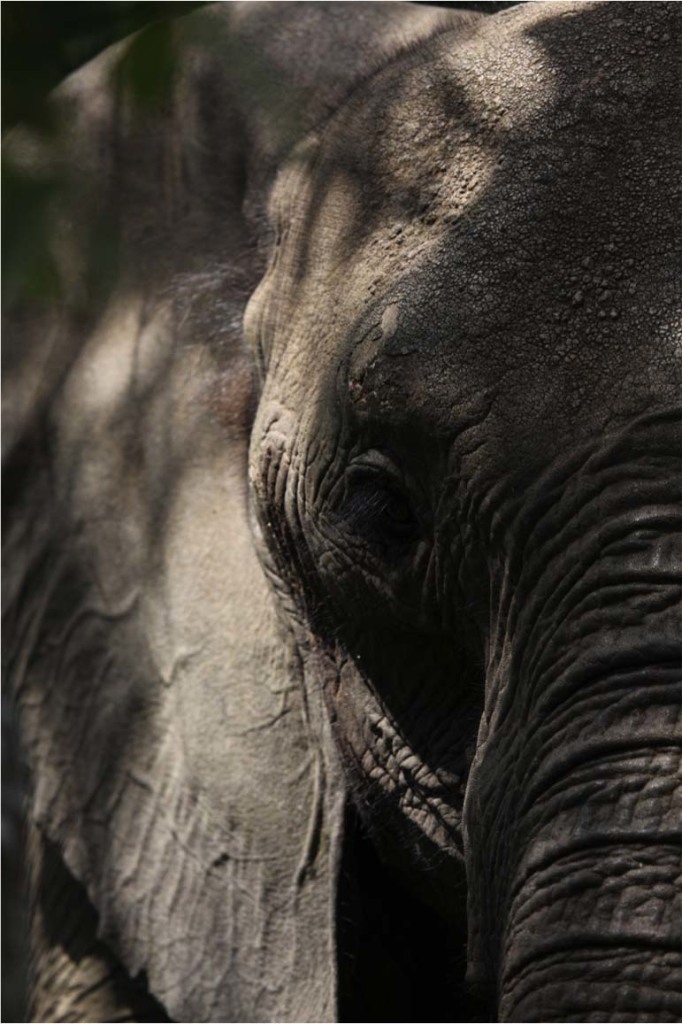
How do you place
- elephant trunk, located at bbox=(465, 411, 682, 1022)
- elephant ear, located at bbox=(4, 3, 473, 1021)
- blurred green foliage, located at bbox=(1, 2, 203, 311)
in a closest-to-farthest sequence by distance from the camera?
blurred green foliage, located at bbox=(1, 2, 203, 311)
elephant trunk, located at bbox=(465, 411, 682, 1022)
elephant ear, located at bbox=(4, 3, 473, 1021)


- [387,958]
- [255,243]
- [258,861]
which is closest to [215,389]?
[255,243]

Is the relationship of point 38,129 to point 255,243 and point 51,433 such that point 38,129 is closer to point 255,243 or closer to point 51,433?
point 255,243

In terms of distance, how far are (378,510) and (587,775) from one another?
1.60 feet

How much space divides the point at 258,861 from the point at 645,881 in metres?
0.93

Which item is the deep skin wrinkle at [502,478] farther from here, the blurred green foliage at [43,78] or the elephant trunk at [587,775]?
the blurred green foliage at [43,78]

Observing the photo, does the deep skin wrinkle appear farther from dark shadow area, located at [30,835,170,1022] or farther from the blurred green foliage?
dark shadow area, located at [30,835,170,1022]

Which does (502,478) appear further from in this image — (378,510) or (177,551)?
(177,551)

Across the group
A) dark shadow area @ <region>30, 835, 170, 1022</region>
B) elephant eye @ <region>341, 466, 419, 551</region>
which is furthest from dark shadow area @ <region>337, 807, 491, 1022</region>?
dark shadow area @ <region>30, 835, 170, 1022</region>

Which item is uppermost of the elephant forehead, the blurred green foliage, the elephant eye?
the elephant forehead

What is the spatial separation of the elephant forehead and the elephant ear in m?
0.34

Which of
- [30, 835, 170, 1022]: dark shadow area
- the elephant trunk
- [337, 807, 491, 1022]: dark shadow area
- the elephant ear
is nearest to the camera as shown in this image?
the elephant trunk

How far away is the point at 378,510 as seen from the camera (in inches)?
75.3

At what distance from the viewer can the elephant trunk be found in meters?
1.41

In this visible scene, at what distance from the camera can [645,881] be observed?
1.41 meters
